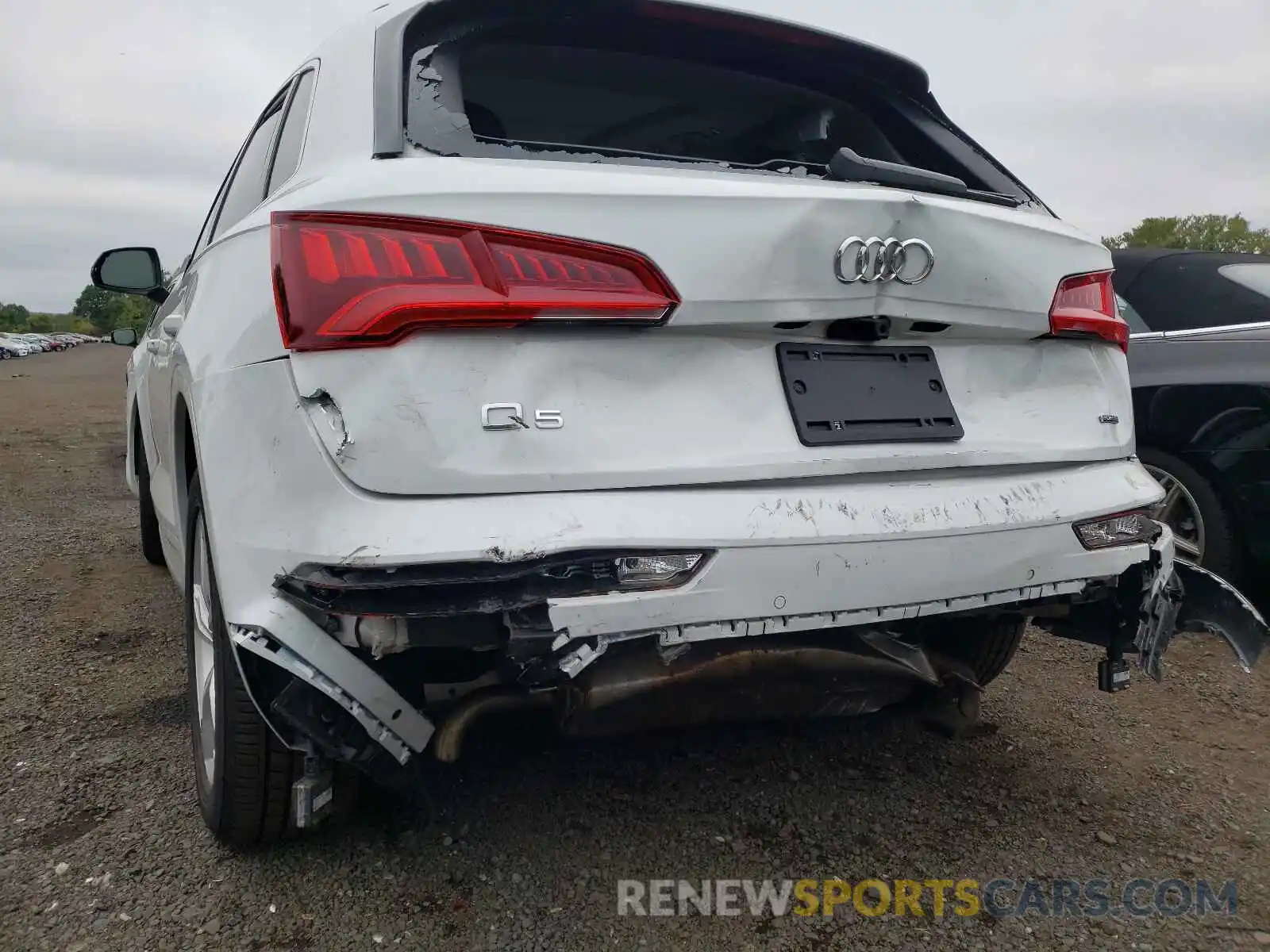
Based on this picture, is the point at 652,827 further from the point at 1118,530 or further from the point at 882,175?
the point at 882,175

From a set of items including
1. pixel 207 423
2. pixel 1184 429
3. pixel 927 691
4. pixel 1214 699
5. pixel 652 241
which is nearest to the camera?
pixel 652 241

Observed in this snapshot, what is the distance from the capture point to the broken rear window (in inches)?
79.0

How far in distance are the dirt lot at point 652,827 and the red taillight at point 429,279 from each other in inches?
45.1

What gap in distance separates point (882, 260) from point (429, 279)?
0.80 m

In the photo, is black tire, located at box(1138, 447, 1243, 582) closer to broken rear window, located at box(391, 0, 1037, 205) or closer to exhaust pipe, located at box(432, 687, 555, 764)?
broken rear window, located at box(391, 0, 1037, 205)

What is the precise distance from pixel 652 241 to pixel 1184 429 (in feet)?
9.57

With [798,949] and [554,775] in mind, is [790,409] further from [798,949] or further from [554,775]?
[554,775]

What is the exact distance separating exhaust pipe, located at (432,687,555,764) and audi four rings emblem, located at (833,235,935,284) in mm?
948

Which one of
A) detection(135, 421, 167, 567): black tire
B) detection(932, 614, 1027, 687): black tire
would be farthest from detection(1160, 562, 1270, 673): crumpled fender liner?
detection(135, 421, 167, 567): black tire

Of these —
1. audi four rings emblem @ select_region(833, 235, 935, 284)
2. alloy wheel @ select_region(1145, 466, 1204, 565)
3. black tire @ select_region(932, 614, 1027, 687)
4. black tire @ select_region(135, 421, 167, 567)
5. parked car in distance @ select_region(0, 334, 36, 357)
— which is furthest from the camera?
parked car in distance @ select_region(0, 334, 36, 357)

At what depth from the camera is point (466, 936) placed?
1.88 meters

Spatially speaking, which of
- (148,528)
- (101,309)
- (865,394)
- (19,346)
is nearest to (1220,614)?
(865,394)

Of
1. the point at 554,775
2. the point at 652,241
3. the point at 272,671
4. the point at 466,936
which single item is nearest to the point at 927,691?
the point at 554,775

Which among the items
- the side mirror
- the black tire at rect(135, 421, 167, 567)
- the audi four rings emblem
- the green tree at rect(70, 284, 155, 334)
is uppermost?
the audi four rings emblem
